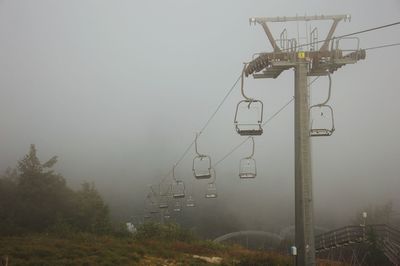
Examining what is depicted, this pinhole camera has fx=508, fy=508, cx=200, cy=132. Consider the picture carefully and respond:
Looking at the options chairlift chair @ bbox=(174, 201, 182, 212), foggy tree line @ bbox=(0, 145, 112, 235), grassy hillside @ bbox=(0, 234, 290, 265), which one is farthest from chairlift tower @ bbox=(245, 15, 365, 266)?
foggy tree line @ bbox=(0, 145, 112, 235)

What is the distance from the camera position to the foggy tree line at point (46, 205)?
58600 millimetres

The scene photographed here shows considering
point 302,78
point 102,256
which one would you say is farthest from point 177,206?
point 302,78

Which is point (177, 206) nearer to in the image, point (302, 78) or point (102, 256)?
point (102, 256)

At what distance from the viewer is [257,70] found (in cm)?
1661

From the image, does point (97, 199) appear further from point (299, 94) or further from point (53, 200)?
point (299, 94)

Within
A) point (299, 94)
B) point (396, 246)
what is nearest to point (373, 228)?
point (396, 246)

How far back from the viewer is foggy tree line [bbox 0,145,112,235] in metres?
58.6

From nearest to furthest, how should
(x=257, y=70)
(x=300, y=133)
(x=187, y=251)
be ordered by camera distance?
(x=300, y=133) → (x=257, y=70) → (x=187, y=251)

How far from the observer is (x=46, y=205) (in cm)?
6328

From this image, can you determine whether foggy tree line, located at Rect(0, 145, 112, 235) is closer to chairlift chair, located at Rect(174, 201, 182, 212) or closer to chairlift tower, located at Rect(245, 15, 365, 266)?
chairlift chair, located at Rect(174, 201, 182, 212)

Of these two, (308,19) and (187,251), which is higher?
(308,19)

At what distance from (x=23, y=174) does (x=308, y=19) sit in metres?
58.3

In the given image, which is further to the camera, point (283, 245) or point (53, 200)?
point (53, 200)

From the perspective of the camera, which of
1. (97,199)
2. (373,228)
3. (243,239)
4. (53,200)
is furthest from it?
(243,239)
